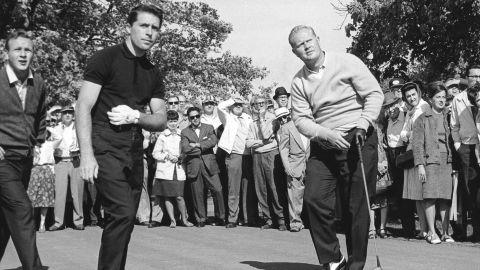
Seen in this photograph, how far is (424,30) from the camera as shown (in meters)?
22.8

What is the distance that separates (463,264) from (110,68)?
15.7ft

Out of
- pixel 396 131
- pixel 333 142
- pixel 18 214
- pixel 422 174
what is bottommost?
pixel 18 214

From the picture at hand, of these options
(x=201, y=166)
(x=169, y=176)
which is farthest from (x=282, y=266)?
(x=201, y=166)

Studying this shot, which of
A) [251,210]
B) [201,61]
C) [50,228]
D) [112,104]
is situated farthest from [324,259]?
[201,61]

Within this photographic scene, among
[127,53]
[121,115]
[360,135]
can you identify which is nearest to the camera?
[121,115]

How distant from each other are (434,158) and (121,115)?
6685 millimetres

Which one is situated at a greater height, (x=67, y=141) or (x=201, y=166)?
(x=67, y=141)

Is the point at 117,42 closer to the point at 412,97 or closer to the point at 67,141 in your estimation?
the point at 67,141

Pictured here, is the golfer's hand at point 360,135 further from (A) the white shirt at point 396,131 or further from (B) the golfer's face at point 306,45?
(A) the white shirt at point 396,131

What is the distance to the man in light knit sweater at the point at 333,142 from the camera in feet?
23.7

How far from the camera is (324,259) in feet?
23.8

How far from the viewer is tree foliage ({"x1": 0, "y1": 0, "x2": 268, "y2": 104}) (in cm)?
2798

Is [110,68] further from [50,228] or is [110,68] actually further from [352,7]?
[352,7]

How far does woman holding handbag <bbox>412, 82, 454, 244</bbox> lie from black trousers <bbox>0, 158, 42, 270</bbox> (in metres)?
5.87
